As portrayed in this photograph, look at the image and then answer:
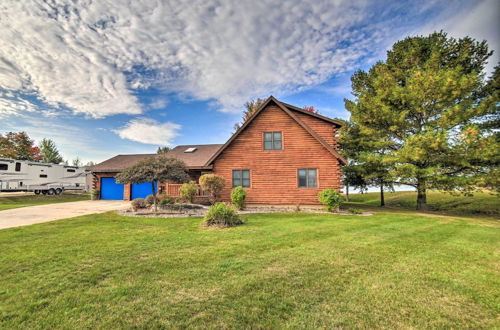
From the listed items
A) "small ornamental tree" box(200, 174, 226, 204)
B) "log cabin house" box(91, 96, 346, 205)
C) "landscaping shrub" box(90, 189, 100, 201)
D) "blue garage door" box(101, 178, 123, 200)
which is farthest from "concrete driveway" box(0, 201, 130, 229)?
"log cabin house" box(91, 96, 346, 205)

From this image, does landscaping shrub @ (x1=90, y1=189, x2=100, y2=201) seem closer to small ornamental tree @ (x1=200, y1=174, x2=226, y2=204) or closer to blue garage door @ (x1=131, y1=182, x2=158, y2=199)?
blue garage door @ (x1=131, y1=182, x2=158, y2=199)

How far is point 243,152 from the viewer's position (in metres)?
16.1

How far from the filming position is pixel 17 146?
35406mm

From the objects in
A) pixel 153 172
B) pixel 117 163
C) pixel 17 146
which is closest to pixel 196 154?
pixel 117 163

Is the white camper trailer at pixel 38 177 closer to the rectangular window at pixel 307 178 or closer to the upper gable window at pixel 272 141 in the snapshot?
the upper gable window at pixel 272 141

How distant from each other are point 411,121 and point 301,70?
10.3 m

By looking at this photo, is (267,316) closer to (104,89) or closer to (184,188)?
(184,188)

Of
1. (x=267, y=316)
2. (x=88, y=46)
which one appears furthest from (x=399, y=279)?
(x=88, y=46)

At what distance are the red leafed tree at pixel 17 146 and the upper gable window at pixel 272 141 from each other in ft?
144

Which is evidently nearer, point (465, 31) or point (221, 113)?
point (465, 31)

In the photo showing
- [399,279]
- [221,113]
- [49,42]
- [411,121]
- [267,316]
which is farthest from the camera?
[221,113]

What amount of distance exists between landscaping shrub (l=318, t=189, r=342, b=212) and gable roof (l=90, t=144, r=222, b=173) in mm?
10636

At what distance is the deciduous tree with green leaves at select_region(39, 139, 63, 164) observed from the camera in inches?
1686

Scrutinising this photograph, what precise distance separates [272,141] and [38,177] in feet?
93.1
